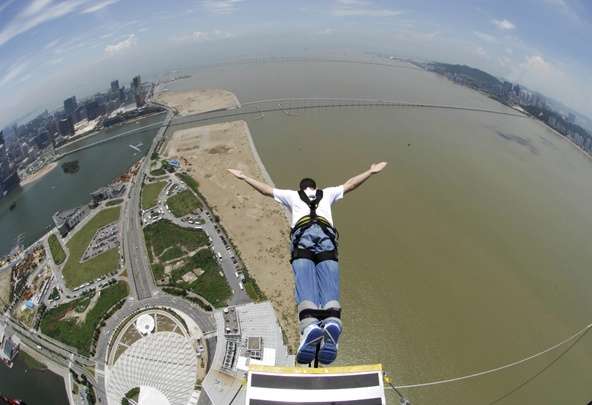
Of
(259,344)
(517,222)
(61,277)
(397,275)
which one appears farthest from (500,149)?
(61,277)

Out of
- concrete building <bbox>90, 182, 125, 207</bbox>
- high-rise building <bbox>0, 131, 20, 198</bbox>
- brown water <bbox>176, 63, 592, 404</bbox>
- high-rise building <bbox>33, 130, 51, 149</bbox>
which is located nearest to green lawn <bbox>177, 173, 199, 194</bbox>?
concrete building <bbox>90, 182, 125, 207</bbox>

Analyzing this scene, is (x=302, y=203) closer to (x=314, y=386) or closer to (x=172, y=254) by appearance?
(x=314, y=386)

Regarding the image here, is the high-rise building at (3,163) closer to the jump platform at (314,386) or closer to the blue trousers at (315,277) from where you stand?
the blue trousers at (315,277)

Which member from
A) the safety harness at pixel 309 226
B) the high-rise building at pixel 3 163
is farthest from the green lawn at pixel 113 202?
the safety harness at pixel 309 226

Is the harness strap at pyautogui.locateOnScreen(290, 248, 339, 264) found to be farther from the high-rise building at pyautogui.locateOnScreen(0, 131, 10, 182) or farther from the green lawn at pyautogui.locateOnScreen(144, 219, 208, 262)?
the high-rise building at pyautogui.locateOnScreen(0, 131, 10, 182)

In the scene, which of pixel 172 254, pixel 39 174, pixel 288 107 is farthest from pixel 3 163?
pixel 288 107

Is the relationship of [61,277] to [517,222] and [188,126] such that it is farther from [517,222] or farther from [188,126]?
[517,222]
